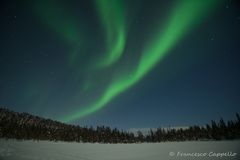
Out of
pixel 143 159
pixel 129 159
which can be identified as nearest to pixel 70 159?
pixel 129 159

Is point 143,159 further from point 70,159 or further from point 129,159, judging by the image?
point 70,159

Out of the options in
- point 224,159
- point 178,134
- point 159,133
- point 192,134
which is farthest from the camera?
point 159,133

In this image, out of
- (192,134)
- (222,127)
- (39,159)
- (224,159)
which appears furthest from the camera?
(192,134)

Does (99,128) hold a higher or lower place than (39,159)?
higher

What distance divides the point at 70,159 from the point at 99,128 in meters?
134

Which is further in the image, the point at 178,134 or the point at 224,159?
the point at 178,134

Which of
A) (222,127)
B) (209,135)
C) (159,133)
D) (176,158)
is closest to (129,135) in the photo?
(159,133)

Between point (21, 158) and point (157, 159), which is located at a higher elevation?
point (21, 158)

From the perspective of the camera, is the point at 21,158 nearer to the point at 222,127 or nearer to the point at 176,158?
the point at 176,158

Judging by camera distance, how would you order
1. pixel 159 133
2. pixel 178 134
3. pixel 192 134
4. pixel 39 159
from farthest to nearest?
pixel 159 133 → pixel 178 134 → pixel 192 134 → pixel 39 159

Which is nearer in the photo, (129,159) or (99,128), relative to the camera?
(129,159)

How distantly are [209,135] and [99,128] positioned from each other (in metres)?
85.1

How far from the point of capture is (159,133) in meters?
136

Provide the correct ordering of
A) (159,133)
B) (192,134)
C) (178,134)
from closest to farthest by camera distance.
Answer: (192,134)
(178,134)
(159,133)
